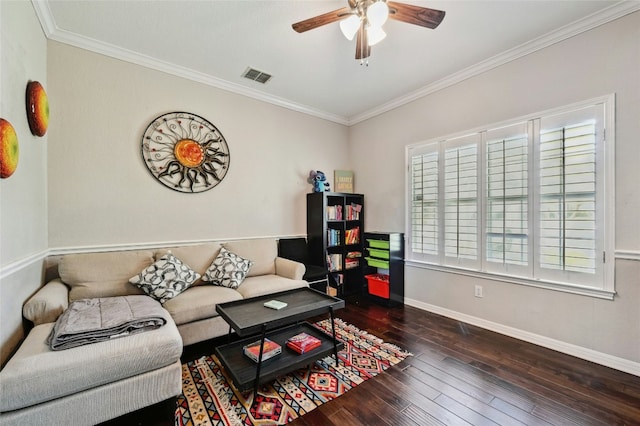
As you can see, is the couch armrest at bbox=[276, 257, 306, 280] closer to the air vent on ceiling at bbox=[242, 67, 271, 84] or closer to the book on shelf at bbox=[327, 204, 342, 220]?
the book on shelf at bbox=[327, 204, 342, 220]

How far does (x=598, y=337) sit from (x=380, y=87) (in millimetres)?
3185

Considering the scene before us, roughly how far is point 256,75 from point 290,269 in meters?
2.26

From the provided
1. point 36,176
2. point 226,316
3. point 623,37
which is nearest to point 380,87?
point 623,37

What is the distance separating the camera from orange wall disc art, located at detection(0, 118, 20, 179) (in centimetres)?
139

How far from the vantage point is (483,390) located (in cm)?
178

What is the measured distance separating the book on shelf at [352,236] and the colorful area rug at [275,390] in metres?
1.77

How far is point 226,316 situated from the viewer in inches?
73.4

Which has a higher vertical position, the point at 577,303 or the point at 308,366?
the point at 577,303

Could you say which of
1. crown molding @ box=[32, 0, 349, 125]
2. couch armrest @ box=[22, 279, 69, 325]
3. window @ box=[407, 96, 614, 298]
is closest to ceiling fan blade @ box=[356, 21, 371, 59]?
window @ box=[407, 96, 614, 298]

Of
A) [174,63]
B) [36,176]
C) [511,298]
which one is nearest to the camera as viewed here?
[36,176]

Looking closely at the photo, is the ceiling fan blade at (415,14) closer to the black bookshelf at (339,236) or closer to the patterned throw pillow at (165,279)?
the black bookshelf at (339,236)

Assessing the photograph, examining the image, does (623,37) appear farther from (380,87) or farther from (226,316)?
(226,316)

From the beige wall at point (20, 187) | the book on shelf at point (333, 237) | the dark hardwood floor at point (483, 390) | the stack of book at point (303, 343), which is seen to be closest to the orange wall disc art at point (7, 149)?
the beige wall at point (20, 187)

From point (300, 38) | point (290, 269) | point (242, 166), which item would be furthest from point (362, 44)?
point (290, 269)
